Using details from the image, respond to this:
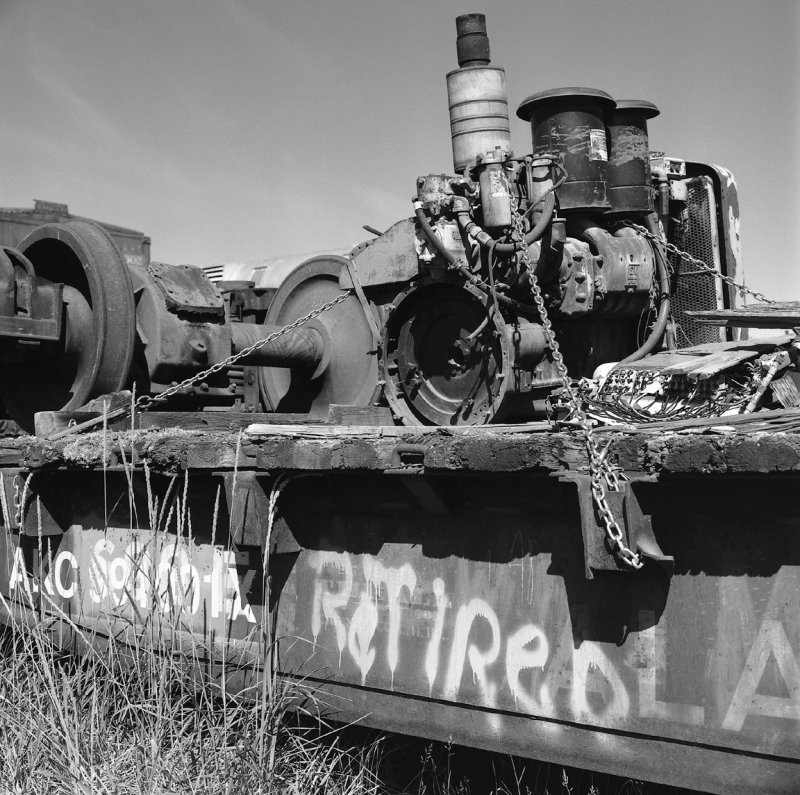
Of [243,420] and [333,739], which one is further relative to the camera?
[243,420]

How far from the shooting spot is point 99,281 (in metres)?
6.06

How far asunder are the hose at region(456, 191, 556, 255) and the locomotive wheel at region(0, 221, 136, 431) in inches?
77.7

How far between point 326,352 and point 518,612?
3768 millimetres

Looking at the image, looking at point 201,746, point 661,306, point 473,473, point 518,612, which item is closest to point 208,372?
point 201,746

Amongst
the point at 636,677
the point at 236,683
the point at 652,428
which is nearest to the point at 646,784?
the point at 636,677

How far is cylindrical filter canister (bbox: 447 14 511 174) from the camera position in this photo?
6.43 metres

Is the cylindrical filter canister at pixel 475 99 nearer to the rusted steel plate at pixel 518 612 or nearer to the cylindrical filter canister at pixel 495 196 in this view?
the cylindrical filter canister at pixel 495 196

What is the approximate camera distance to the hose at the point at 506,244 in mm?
5496

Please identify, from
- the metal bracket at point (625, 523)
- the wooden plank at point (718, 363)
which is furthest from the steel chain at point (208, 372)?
the metal bracket at point (625, 523)

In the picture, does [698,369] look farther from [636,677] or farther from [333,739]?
[333,739]

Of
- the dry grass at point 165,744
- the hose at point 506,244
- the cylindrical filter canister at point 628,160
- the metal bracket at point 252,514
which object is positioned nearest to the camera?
the dry grass at point 165,744

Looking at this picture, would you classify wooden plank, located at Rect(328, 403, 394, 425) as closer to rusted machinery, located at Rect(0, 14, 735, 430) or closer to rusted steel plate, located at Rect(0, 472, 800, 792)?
rusted machinery, located at Rect(0, 14, 735, 430)

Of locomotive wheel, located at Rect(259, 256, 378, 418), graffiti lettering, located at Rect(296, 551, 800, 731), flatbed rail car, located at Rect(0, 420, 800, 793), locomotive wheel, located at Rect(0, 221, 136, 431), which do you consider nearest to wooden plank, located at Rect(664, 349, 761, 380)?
flatbed rail car, located at Rect(0, 420, 800, 793)

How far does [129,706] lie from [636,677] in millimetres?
1745
